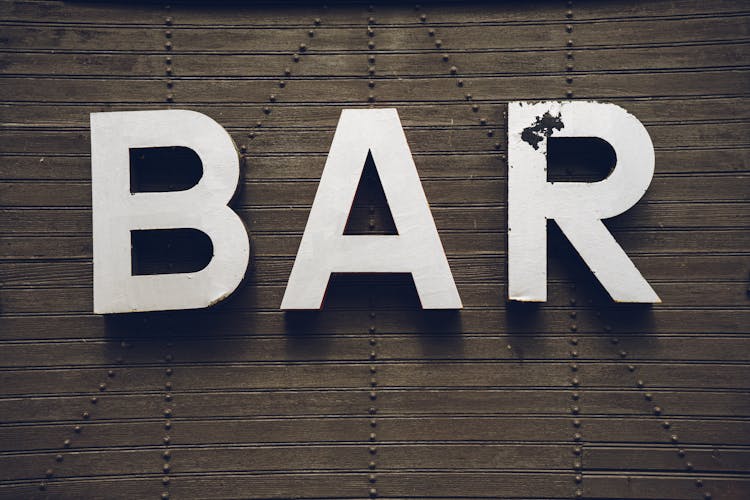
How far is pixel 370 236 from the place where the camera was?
2.64 metres

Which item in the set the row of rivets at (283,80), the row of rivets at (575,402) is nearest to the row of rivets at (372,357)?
the row of rivets at (283,80)

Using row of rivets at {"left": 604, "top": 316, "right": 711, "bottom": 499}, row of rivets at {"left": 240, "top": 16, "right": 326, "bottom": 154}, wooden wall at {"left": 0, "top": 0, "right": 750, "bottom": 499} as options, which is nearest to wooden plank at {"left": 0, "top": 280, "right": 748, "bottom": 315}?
wooden wall at {"left": 0, "top": 0, "right": 750, "bottom": 499}

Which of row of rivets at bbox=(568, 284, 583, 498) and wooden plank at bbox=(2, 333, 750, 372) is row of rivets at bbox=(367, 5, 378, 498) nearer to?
Answer: wooden plank at bbox=(2, 333, 750, 372)

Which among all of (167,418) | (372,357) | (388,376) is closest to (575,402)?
(388,376)

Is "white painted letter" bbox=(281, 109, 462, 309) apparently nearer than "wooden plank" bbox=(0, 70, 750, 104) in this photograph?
Yes

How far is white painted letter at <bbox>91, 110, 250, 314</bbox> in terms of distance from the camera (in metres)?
2.63

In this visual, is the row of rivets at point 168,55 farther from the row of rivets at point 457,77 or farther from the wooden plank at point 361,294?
the row of rivets at point 457,77

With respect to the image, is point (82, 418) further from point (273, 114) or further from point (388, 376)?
point (273, 114)

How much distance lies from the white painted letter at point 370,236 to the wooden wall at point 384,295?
5.6 inches

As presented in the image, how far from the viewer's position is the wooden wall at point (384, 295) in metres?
2.71

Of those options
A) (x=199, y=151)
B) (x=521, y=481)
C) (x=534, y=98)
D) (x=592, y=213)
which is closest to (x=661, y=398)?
(x=521, y=481)

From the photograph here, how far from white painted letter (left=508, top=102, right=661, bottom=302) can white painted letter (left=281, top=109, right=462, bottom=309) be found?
0.46 meters

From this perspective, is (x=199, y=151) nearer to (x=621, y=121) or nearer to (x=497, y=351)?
(x=497, y=351)

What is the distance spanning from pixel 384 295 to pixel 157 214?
4.35 ft
